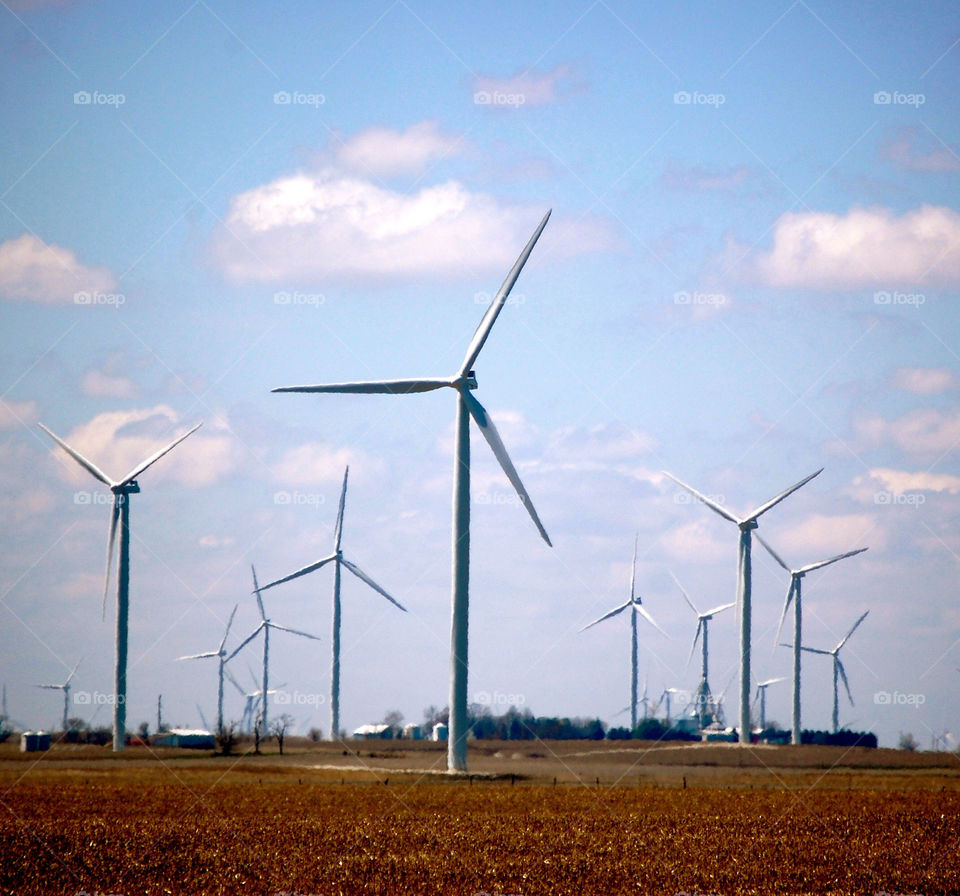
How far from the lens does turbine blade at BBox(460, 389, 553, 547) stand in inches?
3076

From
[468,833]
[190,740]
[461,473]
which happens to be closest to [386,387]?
[461,473]

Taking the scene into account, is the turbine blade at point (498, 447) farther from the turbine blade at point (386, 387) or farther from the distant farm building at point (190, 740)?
the distant farm building at point (190, 740)

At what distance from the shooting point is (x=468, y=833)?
52.5 meters

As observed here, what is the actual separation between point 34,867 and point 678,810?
30819mm

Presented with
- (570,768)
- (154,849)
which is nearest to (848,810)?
(154,849)

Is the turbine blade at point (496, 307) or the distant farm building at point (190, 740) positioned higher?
the turbine blade at point (496, 307)

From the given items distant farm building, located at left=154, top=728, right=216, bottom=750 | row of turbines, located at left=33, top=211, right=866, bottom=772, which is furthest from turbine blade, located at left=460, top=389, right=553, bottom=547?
distant farm building, located at left=154, top=728, right=216, bottom=750

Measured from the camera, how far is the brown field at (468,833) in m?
40.3

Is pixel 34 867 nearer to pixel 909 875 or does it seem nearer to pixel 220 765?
pixel 909 875

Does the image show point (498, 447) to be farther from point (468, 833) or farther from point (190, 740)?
point (190, 740)

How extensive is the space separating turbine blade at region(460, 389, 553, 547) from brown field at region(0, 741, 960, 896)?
A: 14513mm

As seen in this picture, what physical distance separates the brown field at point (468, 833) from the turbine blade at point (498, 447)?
1451cm

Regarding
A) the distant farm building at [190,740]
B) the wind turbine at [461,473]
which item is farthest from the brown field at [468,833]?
the distant farm building at [190,740]

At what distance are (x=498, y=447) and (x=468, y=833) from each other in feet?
118
